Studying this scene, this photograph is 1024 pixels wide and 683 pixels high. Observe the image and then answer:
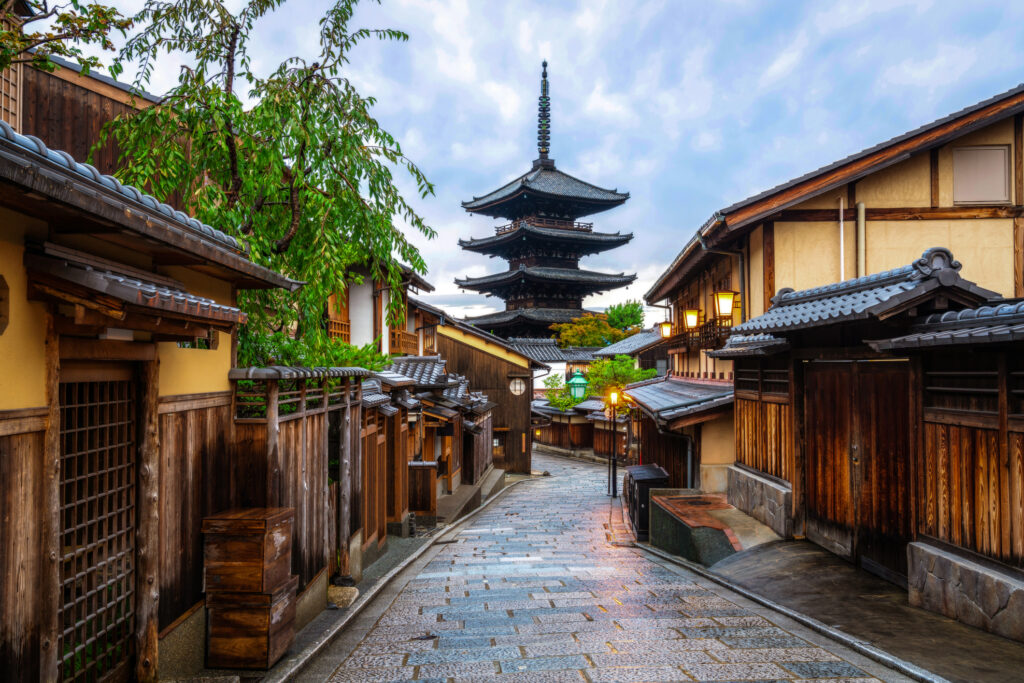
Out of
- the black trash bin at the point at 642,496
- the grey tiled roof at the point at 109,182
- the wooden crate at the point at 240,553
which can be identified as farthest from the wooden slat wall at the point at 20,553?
the black trash bin at the point at 642,496

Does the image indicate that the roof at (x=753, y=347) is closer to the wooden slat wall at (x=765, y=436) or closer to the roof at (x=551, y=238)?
the wooden slat wall at (x=765, y=436)

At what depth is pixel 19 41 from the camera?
5.41m

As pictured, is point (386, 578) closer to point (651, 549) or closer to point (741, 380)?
point (651, 549)

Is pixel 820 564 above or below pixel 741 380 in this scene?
below

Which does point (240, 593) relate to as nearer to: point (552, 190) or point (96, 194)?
point (96, 194)

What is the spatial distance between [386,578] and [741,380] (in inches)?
310

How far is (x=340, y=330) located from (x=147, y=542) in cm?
1446

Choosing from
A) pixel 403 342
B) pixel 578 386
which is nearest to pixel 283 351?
pixel 403 342

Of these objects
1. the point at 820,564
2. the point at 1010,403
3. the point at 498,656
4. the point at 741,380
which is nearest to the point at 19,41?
the point at 498,656

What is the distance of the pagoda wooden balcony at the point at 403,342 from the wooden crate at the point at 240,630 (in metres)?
15.5

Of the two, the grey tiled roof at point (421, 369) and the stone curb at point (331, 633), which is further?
the grey tiled roof at point (421, 369)

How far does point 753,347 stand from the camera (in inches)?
458

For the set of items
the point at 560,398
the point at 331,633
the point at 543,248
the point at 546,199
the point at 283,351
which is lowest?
the point at 560,398

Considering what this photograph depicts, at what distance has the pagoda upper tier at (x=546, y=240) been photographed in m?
46.6
